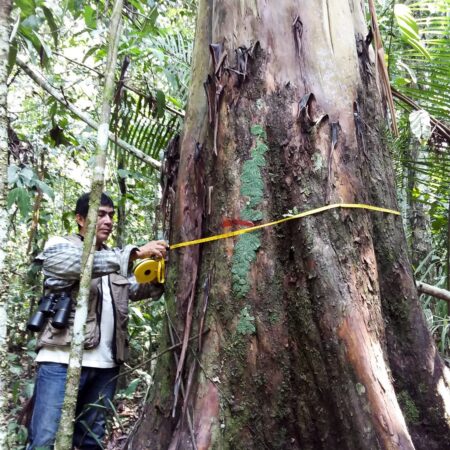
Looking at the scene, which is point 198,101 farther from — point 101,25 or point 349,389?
point 101,25

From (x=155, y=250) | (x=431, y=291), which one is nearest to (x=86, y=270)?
(x=155, y=250)

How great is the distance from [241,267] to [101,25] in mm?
4028

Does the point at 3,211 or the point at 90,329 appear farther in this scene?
the point at 90,329

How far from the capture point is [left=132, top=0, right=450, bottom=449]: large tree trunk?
211cm

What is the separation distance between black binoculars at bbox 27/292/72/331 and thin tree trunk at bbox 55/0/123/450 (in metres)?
0.76

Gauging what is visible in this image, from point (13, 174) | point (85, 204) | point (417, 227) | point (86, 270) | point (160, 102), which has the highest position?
point (160, 102)

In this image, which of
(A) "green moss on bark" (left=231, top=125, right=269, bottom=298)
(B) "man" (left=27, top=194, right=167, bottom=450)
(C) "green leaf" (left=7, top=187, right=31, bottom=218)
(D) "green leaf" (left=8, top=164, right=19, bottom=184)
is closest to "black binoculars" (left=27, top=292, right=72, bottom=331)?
(B) "man" (left=27, top=194, right=167, bottom=450)

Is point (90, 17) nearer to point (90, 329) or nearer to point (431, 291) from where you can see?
point (90, 329)

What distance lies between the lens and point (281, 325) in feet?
7.18

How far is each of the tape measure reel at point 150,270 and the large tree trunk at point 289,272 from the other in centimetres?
19

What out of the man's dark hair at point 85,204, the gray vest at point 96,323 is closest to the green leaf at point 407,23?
the man's dark hair at point 85,204

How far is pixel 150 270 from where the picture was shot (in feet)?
9.29

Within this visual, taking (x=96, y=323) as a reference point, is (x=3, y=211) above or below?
above

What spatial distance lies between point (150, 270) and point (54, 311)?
84 centimetres
